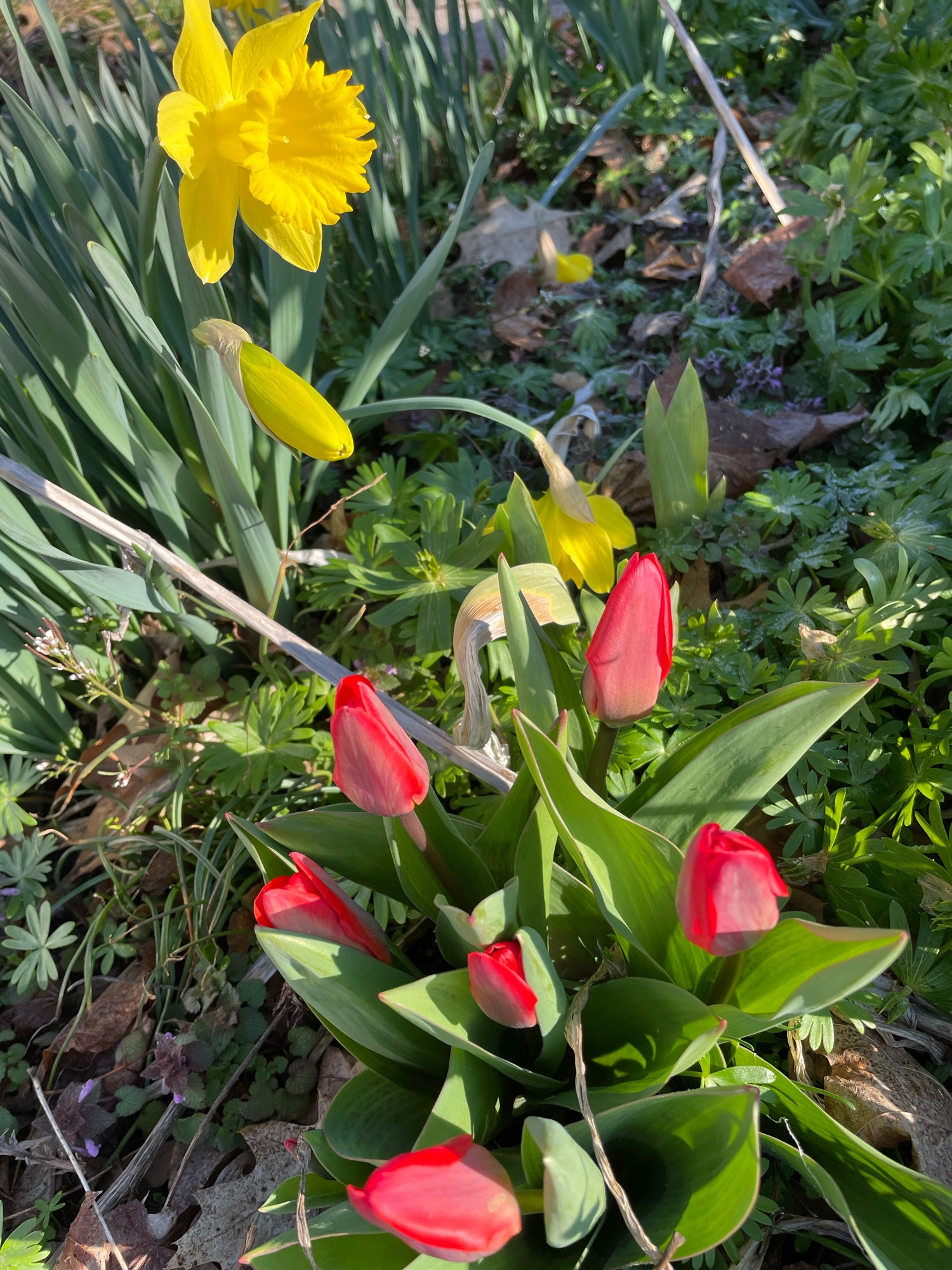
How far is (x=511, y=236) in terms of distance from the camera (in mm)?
2322

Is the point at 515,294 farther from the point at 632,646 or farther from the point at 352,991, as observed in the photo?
the point at 352,991

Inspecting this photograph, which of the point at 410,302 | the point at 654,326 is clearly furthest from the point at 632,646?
the point at 654,326

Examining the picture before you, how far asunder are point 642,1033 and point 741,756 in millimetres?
282

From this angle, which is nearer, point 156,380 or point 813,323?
point 156,380

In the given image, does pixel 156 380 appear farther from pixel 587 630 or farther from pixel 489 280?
pixel 489 280

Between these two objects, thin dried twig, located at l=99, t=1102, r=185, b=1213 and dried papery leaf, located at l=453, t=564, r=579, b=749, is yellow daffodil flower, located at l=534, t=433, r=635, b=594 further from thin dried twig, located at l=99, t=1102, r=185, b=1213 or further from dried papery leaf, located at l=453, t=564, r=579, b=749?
thin dried twig, located at l=99, t=1102, r=185, b=1213

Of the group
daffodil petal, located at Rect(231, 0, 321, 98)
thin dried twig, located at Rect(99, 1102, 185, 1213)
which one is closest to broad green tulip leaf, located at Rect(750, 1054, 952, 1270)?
thin dried twig, located at Rect(99, 1102, 185, 1213)

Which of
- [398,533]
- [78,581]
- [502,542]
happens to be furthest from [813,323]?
[78,581]

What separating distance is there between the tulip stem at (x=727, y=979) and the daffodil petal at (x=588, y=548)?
63 cm

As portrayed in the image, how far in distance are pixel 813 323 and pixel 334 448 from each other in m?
1.11

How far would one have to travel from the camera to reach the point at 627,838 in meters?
0.77

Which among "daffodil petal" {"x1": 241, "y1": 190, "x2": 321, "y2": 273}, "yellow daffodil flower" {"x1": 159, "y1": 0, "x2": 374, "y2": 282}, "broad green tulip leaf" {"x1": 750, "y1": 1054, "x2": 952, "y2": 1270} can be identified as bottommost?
"broad green tulip leaf" {"x1": 750, "y1": 1054, "x2": 952, "y2": 1270}

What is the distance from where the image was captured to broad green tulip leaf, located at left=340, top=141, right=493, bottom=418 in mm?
1337

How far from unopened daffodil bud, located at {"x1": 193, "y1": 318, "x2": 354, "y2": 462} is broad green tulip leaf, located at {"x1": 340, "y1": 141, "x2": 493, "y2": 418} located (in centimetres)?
30
